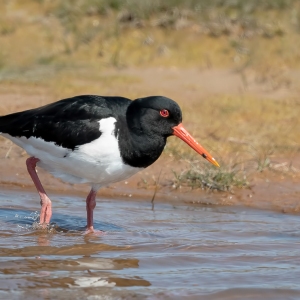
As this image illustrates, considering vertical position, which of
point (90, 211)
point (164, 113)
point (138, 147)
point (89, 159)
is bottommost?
point (90, 211)

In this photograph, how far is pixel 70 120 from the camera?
19.9 feet

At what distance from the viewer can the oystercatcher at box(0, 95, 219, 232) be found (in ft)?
19.2

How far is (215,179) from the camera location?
7.34 meters

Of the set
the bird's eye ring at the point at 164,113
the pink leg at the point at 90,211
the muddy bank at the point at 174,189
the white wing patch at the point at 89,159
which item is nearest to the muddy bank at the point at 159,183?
the muddy bank at the point at 174,189

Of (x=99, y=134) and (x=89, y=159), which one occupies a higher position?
(x=99, y=134)

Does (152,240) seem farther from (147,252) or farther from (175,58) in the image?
(175,58)

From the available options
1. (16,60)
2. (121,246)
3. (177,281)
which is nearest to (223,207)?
(121,246)

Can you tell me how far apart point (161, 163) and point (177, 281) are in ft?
9.50

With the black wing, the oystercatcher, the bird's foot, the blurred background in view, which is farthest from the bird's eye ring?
the blurred background

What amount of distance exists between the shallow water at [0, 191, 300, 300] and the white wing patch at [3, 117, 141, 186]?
1.59 feet

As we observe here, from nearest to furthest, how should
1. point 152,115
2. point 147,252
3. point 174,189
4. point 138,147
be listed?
point 147,252 < point 138,147 < point 152,115 < point 174,189

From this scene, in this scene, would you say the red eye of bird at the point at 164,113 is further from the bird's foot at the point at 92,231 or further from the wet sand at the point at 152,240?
the bird's foot at the point at 92,231

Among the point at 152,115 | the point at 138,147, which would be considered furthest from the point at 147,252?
the point at 152,115

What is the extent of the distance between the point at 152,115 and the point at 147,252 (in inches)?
40.9
